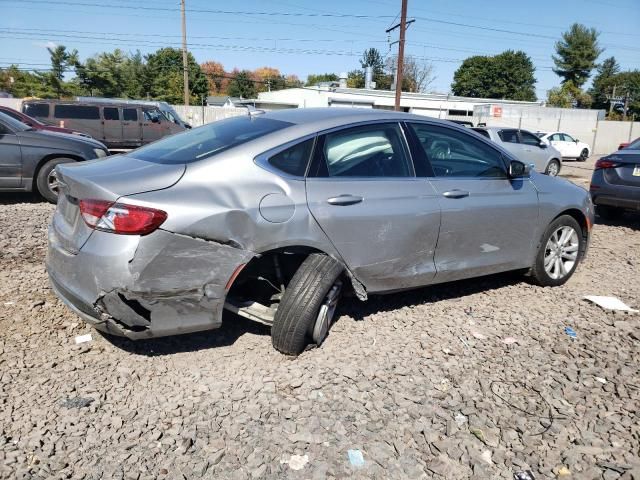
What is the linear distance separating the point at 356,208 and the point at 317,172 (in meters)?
0.36

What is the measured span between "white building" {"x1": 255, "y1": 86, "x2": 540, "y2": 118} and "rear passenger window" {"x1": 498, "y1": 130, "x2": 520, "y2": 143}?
93.3ft

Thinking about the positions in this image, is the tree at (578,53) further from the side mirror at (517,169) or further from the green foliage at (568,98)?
the side mirror at (517,169)

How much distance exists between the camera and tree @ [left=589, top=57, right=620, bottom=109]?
8294 centimetres

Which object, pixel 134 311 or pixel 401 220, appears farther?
pixel 401 220

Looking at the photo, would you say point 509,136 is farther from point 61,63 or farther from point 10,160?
point 61,63

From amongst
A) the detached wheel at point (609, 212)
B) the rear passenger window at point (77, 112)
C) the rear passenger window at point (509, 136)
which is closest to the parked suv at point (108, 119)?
the rear passenger window at point (77, 112)

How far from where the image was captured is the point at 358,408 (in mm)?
2881

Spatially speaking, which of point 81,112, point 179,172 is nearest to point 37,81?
point 81,112

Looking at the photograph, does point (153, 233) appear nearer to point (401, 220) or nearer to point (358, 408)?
point (358, 408)

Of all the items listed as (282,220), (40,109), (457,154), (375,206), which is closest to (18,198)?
→ (282,220)

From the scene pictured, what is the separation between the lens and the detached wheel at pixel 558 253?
4.78 m

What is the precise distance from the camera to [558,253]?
4.94m

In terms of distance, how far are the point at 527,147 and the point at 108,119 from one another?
49.8 feet

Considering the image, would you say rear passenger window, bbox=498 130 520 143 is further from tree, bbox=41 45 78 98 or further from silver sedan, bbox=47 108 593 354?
tree, bbox=41 45 78 98
